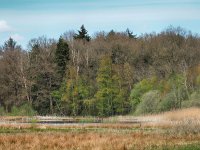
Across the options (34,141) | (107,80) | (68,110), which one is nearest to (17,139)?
(34,141)

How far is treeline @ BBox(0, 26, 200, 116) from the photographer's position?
86875 mm

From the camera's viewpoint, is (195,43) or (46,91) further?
(195,43)

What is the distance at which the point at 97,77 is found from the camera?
90562 mm

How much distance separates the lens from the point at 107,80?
3482 inches

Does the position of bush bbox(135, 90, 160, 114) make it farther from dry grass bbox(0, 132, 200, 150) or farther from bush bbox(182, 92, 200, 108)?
dry grass bbox(0, 132, 200, 150)

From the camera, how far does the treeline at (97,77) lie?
8688 centimetres

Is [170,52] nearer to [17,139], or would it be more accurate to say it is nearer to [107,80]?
[107,80]

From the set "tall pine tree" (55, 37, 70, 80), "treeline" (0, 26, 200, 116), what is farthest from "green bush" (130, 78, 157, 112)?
"tall pine tree" (55, 37, 70, 80)

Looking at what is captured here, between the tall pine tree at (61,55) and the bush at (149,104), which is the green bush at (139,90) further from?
the tall pine tree at (61,55)

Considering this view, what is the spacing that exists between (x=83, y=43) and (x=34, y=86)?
23.9m

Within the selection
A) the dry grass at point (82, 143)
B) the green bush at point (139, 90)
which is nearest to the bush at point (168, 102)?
the green bush at point (139, 90)

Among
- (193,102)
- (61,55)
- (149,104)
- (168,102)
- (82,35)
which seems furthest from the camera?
(82,35)

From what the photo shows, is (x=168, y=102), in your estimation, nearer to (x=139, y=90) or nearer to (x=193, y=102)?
(x=193, y=102)

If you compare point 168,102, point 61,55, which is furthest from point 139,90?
point 61,55
